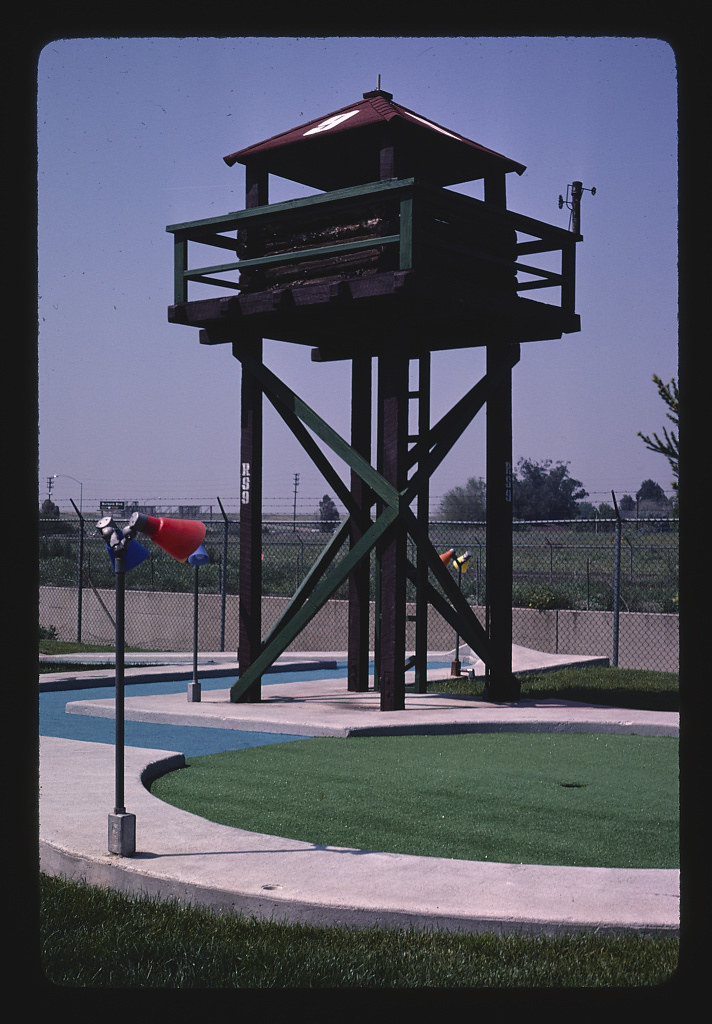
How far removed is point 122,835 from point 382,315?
8020 millimetres

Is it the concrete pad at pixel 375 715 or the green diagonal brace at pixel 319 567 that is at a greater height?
the green diagonal brace at pixel 319 567

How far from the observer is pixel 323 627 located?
82.7ft

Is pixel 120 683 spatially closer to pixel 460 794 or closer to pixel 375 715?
pixel 460 794

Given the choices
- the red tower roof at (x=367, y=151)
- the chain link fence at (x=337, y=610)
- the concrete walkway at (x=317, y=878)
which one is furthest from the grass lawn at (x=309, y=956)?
the red tower roof at (x=367, y=151)

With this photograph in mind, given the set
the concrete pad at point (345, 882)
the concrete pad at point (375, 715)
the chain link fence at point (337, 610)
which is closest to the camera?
the concrete pad at point (345, 882)

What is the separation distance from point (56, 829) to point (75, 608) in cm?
2280

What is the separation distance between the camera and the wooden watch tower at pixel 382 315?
12836mm

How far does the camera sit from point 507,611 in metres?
15.0

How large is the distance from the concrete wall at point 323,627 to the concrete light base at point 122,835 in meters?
13.2

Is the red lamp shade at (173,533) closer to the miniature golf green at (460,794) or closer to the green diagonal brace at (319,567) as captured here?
the miniature golf green at (460,794)

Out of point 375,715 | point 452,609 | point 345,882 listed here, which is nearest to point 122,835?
point 345,882
